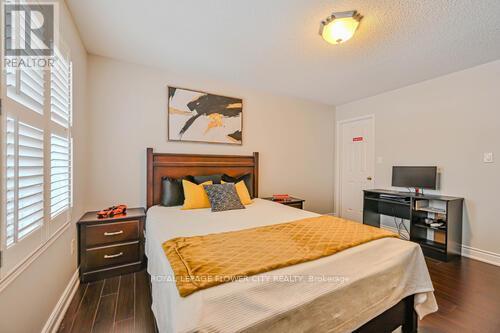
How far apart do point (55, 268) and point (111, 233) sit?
24.7 inches

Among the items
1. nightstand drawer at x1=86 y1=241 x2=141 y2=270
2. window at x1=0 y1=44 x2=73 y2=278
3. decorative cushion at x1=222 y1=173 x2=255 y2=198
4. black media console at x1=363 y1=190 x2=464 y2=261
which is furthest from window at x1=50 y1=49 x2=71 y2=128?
black media console at x1=363 y1=190 x2=464 y2=261

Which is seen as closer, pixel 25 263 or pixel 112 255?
pixel 25 263

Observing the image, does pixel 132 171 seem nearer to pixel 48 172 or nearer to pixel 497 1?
pixel 48 172

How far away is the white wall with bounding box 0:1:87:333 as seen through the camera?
1.08 metres

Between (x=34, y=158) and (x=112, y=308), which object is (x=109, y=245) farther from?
(x=34, y=158)

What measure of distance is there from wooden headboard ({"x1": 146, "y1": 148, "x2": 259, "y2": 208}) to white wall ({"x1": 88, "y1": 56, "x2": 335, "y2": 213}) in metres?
0.13

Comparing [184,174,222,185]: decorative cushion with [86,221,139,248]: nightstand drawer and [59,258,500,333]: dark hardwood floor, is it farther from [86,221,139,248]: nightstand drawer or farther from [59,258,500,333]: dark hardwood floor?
[59,258,500,333]: dark hardwood floor

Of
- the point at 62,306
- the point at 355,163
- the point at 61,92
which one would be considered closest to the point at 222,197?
the point at 62,306

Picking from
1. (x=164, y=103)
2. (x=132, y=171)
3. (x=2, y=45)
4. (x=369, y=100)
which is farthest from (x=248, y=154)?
(x=2, y=45)

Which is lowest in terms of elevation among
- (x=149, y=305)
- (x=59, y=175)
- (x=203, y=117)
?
(x=149, y=305)

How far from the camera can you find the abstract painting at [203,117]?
9.84 ft

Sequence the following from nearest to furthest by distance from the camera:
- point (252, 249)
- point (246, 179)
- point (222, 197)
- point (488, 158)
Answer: point (252, 249)
point (222, 197)
point (488, 158)
point (246, 179)

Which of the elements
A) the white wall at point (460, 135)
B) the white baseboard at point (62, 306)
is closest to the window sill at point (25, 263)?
the white baseboard at point (62, 306)

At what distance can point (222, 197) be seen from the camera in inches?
99.9
